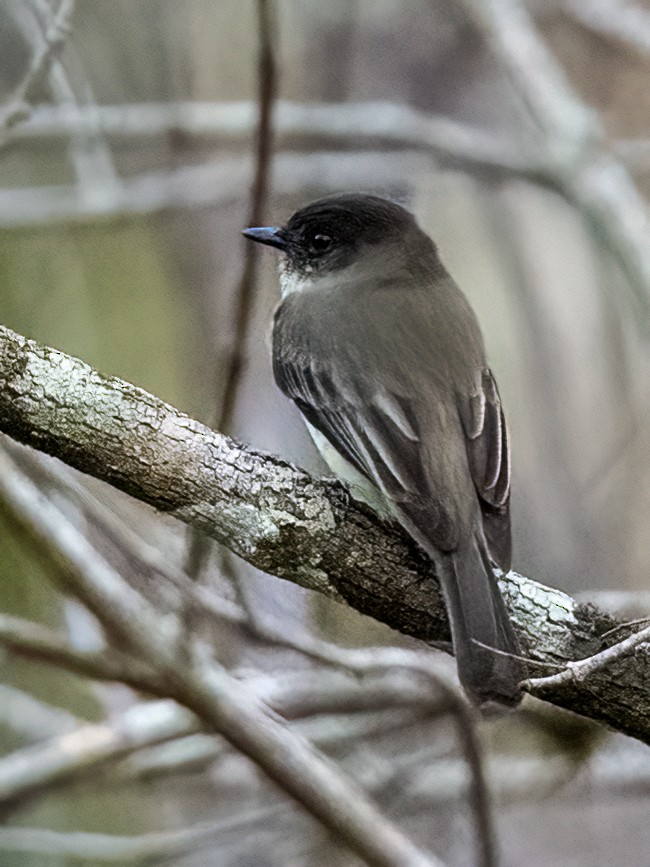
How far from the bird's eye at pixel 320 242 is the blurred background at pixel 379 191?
67mm

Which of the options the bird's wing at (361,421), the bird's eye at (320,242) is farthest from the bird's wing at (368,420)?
the bird's eye at (320,242)

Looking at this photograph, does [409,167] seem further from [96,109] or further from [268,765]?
[268,765]

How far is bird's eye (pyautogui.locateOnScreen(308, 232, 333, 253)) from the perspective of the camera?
1.85 metres

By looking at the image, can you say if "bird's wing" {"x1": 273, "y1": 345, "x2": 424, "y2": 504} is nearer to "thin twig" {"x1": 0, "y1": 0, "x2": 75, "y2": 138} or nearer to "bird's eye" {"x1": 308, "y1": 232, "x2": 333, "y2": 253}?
"bird's eye" {"x1": 308, "y1": 232, "x2": 333, "y2": 253}

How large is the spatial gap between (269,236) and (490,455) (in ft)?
1.74

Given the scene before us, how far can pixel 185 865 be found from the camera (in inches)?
70.5

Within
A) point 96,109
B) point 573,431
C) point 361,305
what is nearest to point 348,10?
point 96,109

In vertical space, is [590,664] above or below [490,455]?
below

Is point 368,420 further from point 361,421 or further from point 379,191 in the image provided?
point 379,191

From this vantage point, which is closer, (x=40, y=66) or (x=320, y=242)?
(x=40, y=66)

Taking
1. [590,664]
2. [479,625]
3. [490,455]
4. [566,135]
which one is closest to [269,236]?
[490,455]

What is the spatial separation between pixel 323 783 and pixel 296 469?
0.49 meters

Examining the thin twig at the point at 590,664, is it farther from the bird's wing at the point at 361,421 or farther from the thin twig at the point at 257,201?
the thin twig at the point at 257,201

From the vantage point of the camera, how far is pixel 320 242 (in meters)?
1.86
